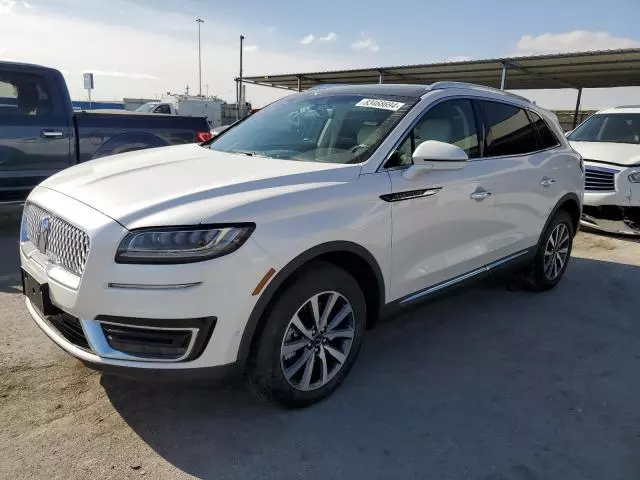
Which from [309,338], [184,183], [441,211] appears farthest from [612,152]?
[184,183]

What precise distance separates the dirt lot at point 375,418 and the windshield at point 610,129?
573 cm

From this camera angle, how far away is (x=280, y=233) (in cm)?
254

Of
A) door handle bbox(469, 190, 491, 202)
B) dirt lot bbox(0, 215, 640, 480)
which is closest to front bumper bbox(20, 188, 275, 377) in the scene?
dirt lot bbox(0, 215, 640, 480)

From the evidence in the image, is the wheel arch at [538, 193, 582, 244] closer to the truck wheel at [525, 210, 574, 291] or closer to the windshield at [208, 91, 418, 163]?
the truck wheel at [525, 210, 574, 291]

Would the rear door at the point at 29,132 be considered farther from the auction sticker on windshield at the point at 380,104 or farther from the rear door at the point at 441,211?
the rear door at the point at 441,211

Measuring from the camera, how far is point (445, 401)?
3133 mm

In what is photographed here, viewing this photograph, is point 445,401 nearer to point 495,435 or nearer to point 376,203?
point 495,435

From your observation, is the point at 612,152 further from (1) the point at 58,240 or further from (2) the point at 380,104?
(1) the point at 58,240

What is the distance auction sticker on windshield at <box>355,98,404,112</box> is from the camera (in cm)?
352

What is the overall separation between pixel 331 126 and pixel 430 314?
184 cm

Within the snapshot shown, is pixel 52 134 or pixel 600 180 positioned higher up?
pixel 52 134

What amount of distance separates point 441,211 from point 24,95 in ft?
17.3

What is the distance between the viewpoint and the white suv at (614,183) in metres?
7.49

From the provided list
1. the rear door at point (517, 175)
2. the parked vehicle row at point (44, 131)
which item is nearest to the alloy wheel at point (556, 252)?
the rear door at point (517, 175)
